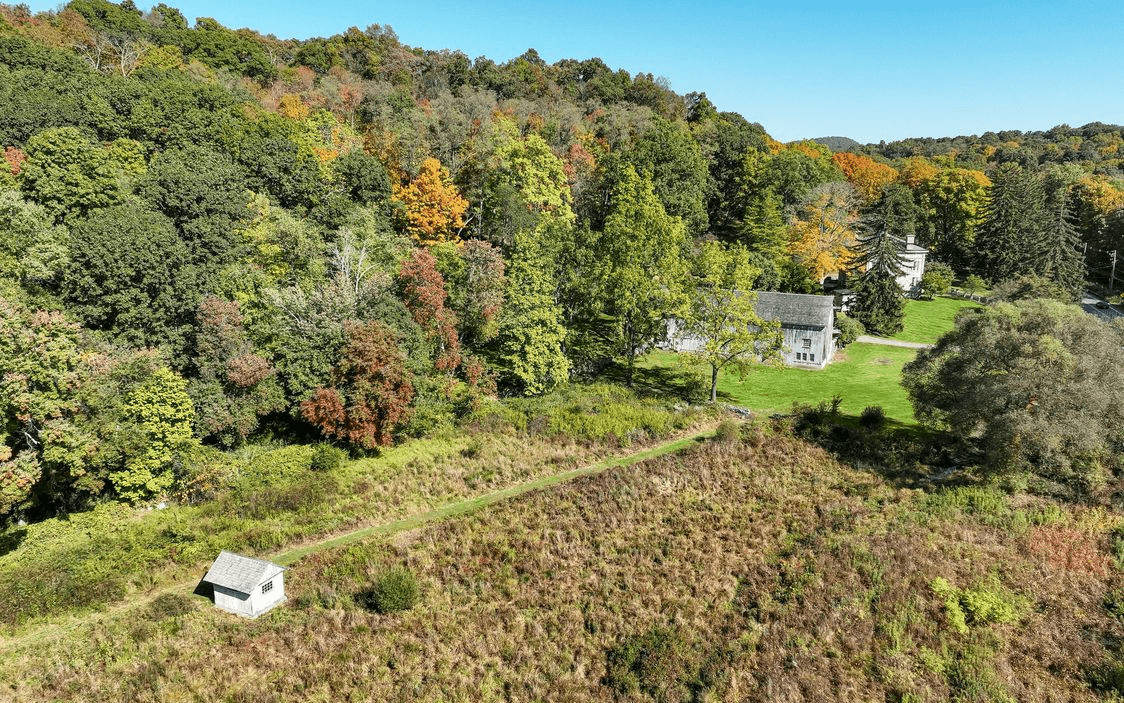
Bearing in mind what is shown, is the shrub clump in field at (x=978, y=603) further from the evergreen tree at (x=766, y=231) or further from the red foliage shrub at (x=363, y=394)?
the evergreen tree at (x=766, y=231)

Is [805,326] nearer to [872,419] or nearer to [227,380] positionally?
[872,419]

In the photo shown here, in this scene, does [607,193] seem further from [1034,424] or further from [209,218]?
[1034,424]

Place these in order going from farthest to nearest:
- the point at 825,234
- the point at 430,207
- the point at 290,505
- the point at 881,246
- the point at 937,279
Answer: the point at 937,279, the point at 825,234, the point at 881,246, the point at 430,207, the point at 290,505

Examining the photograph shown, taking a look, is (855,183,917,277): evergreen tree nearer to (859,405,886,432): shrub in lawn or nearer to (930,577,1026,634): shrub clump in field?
(859,405,886,432): shrub in lawn

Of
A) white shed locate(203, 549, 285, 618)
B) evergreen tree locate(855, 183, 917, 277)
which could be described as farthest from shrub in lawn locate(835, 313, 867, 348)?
A: white shed locate(203, 549, 285, 618)

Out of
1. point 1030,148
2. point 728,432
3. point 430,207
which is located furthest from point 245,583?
point 1030,148

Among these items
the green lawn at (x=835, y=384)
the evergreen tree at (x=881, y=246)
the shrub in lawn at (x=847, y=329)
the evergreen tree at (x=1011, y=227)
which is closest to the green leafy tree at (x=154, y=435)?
the green lawn at (x=835, y=384)

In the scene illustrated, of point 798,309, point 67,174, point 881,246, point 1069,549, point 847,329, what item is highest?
point 67,174
